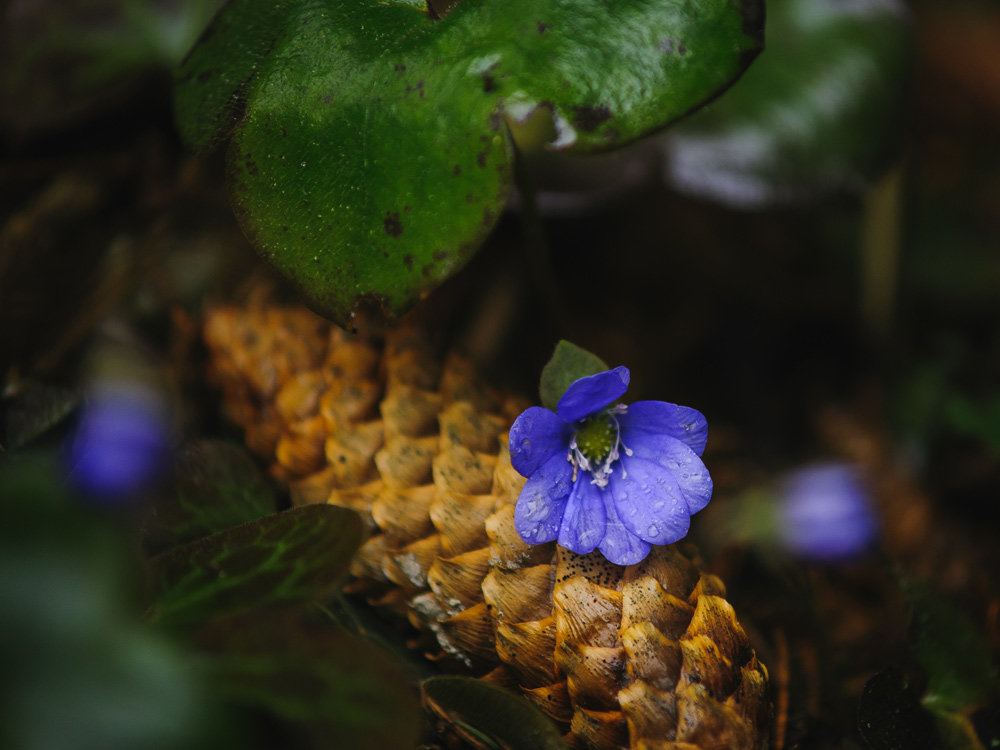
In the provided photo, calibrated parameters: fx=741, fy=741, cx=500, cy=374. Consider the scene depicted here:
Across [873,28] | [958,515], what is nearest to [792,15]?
[873,28]

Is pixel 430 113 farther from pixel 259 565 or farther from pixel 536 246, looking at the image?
pixel 259 565

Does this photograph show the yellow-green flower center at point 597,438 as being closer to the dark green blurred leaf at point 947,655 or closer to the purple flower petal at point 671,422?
the purple flower petal at point 671,422

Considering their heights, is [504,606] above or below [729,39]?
below

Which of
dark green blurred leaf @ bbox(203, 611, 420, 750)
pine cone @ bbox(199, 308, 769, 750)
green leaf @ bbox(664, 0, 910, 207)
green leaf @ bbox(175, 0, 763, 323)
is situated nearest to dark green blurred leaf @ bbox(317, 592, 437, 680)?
pine cone @ bbox(199, 308, 769, 750)

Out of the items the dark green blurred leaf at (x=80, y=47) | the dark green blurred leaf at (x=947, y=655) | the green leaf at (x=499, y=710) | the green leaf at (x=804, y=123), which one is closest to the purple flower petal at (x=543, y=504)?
the green leaf at (x=499, y=710)

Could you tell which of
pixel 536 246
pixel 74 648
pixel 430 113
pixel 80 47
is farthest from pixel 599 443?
pixel 80 47

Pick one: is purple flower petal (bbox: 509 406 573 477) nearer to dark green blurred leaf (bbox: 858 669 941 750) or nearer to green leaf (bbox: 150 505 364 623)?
green leaf (bbox: 150 505 364 623)

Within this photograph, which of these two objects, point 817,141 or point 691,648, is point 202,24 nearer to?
point 817,141
